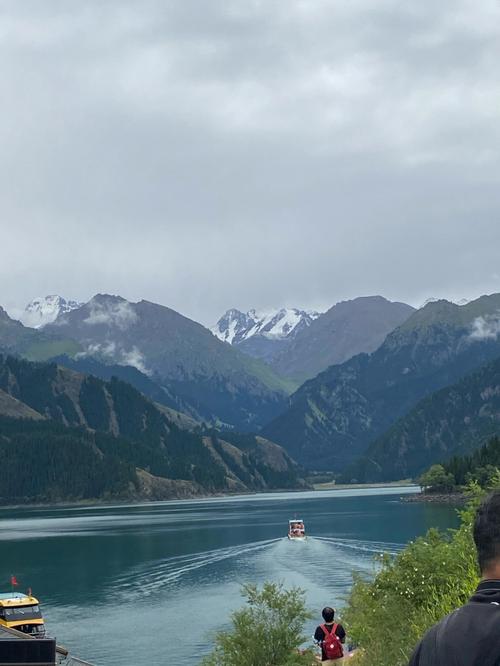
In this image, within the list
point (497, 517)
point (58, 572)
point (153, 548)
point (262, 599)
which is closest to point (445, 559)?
point (262, 599)

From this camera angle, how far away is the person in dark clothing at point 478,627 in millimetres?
8062

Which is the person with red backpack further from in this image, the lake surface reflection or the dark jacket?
the dark jacket

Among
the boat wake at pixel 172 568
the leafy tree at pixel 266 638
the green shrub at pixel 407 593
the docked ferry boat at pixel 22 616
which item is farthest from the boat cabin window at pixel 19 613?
the green shrub at pixel 407 593

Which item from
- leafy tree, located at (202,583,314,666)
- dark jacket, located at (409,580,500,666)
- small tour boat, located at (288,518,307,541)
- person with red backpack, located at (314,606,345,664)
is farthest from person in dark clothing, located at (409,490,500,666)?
small tour boat, located at (288,518,307,541)

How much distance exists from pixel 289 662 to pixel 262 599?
19.1 ft

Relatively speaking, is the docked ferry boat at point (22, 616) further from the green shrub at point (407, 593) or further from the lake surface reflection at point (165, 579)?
the green shrub at point (407, 593)

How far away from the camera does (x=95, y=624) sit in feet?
331

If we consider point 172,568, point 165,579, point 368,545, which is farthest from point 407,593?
point 368,545

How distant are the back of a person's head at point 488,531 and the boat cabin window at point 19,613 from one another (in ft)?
280

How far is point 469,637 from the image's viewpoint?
26.6 ft

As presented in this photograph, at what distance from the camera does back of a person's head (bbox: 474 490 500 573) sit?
28.7ft

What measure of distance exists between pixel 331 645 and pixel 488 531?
1626 inches

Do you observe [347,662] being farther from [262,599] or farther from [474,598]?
[474,598]

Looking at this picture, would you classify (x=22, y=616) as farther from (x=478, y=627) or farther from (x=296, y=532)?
(x=296, y=532)
